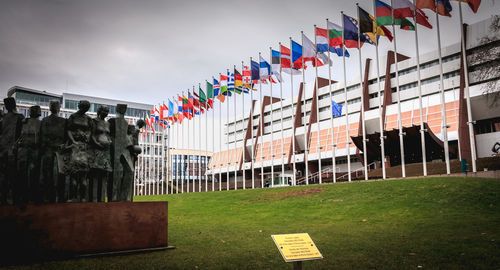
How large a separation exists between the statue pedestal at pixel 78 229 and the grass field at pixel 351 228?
0.55 m

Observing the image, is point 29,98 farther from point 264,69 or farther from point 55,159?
point 55,159

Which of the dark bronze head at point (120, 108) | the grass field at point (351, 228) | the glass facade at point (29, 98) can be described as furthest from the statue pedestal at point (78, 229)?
the glass facade at point (29, 98)

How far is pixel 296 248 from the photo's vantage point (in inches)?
253

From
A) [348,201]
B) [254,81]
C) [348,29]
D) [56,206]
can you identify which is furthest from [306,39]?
[56,206]

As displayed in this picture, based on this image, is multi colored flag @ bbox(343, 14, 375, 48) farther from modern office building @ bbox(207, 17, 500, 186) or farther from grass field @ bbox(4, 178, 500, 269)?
grass field @ bbox(4, 178, 500, 269)

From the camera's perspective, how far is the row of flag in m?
24.5

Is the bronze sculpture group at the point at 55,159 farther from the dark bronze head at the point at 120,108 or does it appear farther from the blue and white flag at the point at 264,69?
the blue and white flag at the point at 264,69

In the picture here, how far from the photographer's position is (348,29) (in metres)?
27.5

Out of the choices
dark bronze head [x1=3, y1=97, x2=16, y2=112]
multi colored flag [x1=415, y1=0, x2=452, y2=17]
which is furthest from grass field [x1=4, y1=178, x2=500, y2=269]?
multi colored flag [x1=415, y1=0, x2=452, y2=17]

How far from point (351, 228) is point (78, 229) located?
352 inches

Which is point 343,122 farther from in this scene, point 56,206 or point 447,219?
point 56,206

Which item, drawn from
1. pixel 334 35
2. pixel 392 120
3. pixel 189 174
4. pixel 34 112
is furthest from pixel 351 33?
pixel 189 174

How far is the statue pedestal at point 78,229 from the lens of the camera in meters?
8.52

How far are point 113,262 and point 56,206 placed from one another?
6.36 feet
